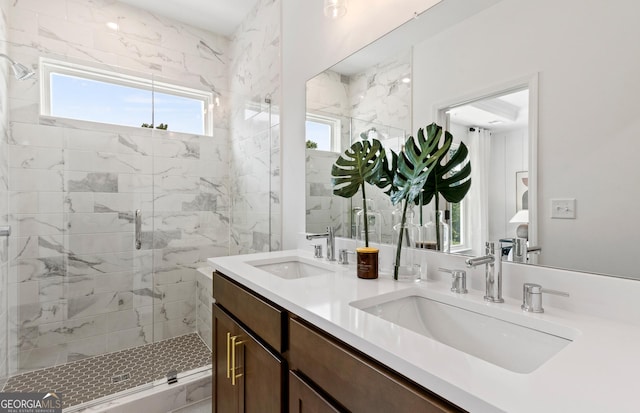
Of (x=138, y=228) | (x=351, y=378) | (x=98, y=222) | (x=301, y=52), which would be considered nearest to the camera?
(x=351, y=378)

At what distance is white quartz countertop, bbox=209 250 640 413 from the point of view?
16.3 inches

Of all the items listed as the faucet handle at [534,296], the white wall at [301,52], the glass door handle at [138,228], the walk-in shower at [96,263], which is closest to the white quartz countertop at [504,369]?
the faucet handle at [534,296]

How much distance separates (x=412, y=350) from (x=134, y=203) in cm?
242

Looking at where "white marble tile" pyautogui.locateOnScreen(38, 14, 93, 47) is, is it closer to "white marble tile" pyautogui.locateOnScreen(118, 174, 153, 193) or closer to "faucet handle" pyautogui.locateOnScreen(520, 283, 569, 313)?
"white marble tile" pyautogui.locateOnScreen(118, 174, 153, 193)

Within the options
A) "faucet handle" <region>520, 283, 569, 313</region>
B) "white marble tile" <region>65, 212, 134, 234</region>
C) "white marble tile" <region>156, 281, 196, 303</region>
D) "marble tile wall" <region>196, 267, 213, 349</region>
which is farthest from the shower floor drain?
"faucet handle" <region>520, 283, 569, 313</region>

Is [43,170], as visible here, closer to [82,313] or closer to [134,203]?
[134,203]

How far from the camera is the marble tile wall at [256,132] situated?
2.17m

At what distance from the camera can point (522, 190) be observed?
0.90 metres

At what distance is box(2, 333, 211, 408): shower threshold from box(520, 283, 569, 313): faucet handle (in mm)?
2014

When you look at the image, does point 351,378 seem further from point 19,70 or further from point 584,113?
point 19,70

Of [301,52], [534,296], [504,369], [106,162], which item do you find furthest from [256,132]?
[504,369]

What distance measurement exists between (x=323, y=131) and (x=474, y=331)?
1.23 meters

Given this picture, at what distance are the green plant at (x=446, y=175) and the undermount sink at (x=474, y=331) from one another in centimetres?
27

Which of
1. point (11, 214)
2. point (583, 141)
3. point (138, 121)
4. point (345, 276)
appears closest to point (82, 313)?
point (11, 214)
